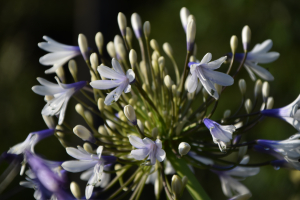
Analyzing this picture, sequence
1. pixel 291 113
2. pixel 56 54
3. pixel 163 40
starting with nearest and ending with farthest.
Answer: pixel 291 113 < pixel 56 54 < pixel 163 40

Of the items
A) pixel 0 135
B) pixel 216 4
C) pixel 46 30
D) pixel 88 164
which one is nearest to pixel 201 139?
pixel 88 164

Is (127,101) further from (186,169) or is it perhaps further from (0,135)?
(0,135)

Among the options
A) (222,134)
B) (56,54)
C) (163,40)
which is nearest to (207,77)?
(222,134)

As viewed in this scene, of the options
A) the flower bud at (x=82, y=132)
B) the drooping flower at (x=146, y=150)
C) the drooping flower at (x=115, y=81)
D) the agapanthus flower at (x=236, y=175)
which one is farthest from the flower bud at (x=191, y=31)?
the agapanthus flower at (x=236, y=175)

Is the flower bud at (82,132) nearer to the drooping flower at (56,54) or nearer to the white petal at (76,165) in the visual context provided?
the white petal at (76,165)

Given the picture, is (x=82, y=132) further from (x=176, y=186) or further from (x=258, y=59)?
(x=258, y=59)

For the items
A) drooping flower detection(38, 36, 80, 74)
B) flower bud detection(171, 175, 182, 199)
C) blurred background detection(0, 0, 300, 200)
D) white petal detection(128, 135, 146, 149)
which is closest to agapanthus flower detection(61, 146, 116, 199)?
white petal detection(128, 135, 146, 149)
